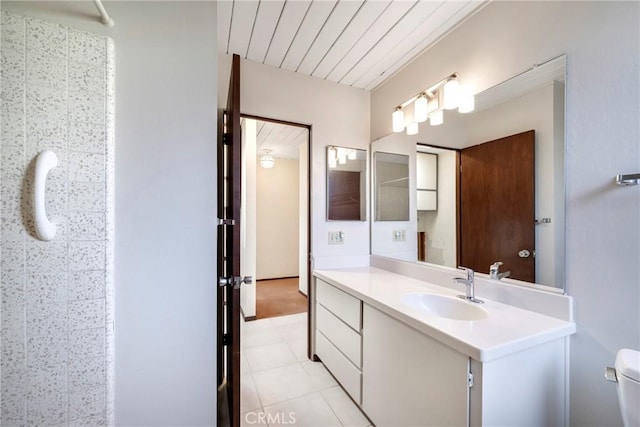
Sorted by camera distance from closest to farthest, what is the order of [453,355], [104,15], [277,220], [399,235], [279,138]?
Result: 1. [104,15]
2. [453,355]
3. [399,235]
4. [279,138]
5. [277,220]

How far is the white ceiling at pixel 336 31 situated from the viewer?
4.47 ft

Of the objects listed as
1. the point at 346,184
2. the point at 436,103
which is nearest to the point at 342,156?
the point at 346,184

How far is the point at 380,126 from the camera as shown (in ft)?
7.14

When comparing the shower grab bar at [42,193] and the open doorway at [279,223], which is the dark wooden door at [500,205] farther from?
the open doorway at [279,223]

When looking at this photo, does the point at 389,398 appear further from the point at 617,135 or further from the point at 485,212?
the point at 617,135

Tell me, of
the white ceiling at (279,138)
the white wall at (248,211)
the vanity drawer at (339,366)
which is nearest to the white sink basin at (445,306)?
the vanity drawer at (339,366)

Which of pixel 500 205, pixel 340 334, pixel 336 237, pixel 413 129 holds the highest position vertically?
pixel 413 129

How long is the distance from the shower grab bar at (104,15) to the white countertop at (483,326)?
1.61m

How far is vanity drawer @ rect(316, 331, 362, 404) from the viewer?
5.08 feet

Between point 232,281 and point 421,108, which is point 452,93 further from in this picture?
point 232,281

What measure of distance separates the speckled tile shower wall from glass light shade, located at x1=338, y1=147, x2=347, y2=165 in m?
1.64

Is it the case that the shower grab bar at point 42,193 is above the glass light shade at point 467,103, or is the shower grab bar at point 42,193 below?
below

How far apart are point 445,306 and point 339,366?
0.88 m

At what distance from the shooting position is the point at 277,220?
486cm
